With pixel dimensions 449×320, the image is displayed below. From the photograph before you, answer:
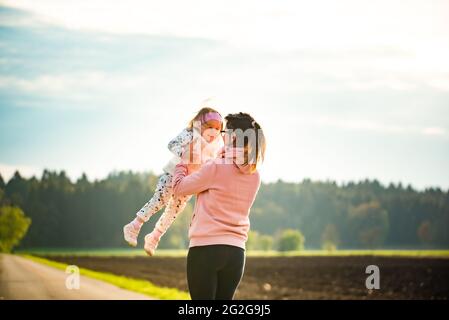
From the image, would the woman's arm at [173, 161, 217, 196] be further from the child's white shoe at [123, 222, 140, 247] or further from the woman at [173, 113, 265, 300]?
the child's white shoe at [123, 222, 140, 247]

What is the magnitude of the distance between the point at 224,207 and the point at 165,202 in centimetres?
48

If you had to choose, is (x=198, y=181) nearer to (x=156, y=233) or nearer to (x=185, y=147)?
(x=185, y=147)

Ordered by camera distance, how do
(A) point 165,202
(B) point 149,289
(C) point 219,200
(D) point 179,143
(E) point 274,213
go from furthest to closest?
(E) point 274,213 < (B) point 149,289 < (A) point 165,202 < (D) point 179,143 < (C) point 219,200

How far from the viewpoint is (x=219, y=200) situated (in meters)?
3.60

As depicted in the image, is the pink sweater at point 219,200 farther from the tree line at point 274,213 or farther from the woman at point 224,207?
the tree line at point 274,213

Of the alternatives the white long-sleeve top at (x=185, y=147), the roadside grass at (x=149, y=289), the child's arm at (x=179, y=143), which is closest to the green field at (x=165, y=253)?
the roadside grass at (x=149, y=289)

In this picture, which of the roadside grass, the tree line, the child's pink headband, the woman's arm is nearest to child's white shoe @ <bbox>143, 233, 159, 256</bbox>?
the woman's arm

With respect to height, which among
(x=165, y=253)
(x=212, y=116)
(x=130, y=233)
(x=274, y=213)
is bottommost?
(x=165, y=253)

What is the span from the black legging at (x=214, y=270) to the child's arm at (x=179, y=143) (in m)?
0.53

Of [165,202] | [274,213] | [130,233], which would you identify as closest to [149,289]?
[130,233]

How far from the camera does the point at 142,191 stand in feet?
265

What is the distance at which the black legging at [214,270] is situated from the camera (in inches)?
137

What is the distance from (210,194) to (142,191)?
7764cm

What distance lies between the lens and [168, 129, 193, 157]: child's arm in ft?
12.3
